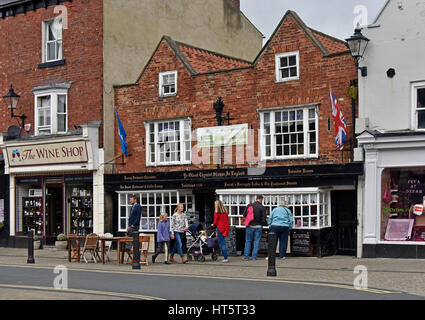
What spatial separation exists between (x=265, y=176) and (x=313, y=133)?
2.06 meters

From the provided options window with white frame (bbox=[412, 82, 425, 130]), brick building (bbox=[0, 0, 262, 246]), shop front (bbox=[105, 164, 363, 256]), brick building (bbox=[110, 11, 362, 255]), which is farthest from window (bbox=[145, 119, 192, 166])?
window with white frame (bbox=[412, 82, 425, 130])

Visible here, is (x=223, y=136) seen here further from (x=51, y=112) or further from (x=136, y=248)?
(x=51, y=112)

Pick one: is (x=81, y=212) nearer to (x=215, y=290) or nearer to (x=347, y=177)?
(x=347, y=177)

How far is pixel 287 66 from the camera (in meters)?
22.7

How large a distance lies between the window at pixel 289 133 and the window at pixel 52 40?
32.2 ft

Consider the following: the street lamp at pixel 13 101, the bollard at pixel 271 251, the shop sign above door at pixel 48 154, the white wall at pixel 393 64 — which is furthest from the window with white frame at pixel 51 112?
the bollard at pixel 271 251

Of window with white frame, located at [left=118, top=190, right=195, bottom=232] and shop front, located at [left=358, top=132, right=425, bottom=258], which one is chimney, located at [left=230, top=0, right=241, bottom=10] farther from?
shop front, located at [left=358, top=132, right=425, bottom=258]

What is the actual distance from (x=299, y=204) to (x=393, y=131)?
12.5 feet

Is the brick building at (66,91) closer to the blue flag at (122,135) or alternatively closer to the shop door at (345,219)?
the blue flag at (122,135)

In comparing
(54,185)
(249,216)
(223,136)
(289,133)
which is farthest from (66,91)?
(249,216)

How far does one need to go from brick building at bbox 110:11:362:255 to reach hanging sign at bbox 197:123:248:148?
0.03 metres

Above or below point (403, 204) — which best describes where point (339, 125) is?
above

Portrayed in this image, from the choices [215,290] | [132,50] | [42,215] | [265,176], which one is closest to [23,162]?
[42,215]
